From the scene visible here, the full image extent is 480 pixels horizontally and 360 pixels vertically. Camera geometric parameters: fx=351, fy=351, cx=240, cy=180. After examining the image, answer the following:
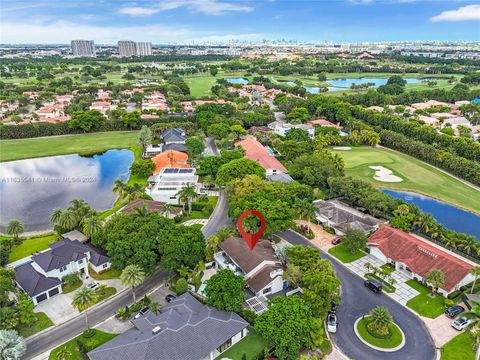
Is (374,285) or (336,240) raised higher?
(336,240)

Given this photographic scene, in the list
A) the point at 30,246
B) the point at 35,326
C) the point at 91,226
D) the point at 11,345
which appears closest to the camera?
the point at 11,345

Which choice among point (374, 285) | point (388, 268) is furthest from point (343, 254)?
point (374, 285)

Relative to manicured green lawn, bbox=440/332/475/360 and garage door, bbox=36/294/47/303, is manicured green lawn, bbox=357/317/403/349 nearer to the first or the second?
manicured green lawn, bbox=440/332/475/360

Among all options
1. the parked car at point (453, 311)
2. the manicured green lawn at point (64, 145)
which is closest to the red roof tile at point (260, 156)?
the manicured green lawn at point (64, 145)

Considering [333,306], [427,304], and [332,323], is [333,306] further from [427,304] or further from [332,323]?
[427,304]

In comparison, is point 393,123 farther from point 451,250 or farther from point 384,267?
point 384,267

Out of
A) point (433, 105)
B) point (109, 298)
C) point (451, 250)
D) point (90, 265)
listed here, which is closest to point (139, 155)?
point (90, 265)

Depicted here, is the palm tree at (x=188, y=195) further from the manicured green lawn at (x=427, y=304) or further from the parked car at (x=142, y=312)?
the manicured green lawn at (x=427, y=304)
